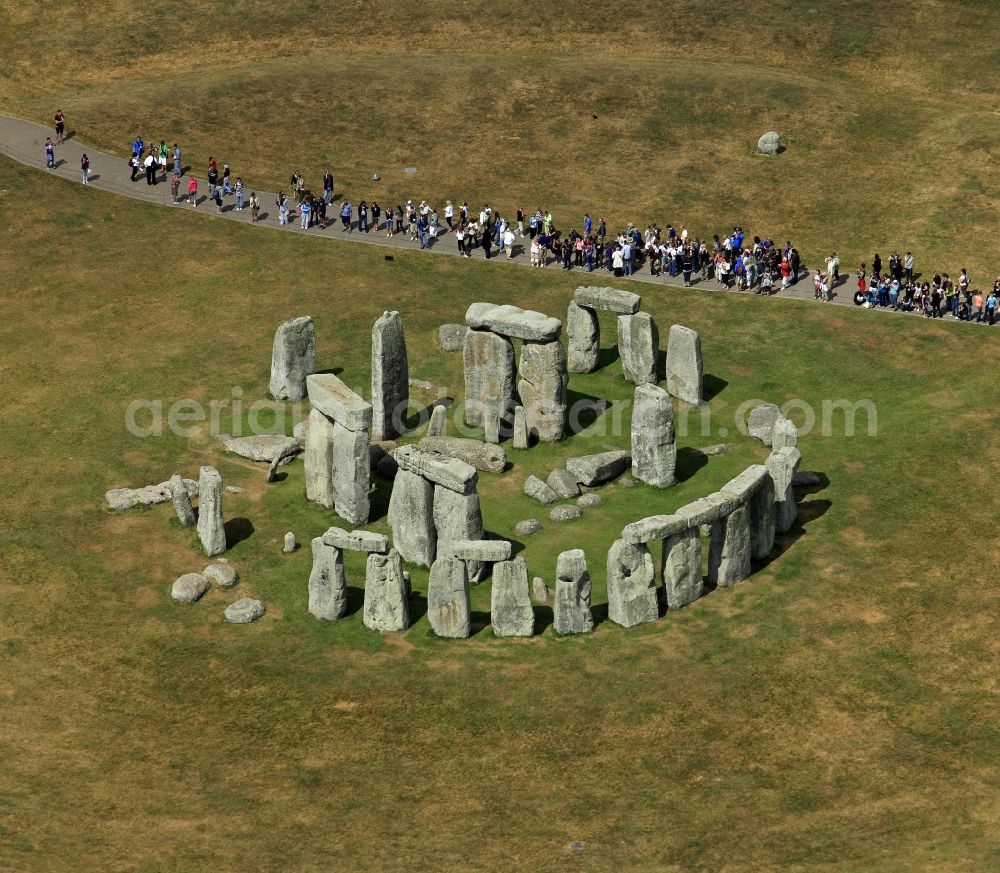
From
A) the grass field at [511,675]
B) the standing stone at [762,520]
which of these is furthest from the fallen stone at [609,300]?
the standing stone at [762,520]

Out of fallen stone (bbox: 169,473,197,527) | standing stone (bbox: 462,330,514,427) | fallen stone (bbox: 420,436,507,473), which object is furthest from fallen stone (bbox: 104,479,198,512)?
standing stone (bbox: 462,330,514,427)

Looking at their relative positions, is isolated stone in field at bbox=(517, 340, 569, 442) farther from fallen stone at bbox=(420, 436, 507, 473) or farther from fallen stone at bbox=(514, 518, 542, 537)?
fallen stone at bbox=(514, 518, 542, 537)

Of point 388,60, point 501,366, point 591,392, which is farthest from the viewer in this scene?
point 388,60

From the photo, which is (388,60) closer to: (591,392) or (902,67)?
(902,67)

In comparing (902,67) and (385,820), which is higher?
(902,67)

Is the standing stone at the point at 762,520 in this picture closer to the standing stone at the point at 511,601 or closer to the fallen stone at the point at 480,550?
the standing stone at the point at 511,601

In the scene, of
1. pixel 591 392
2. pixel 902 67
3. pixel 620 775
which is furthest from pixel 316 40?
pixel 620 775
